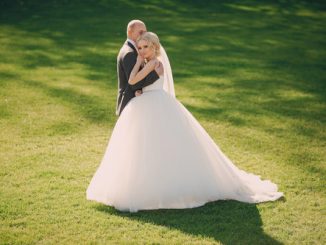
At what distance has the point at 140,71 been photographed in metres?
6.03

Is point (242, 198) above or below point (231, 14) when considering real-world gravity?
below

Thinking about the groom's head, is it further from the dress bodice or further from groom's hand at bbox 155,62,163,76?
the dress bodice

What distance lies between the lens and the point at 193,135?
20.1ft

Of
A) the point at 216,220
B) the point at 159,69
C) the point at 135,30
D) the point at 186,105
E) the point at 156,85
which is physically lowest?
the point at 216,220

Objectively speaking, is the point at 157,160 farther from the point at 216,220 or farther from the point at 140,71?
the point at 140,71

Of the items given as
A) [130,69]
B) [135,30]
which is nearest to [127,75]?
[130,69]

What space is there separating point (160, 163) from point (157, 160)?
6 centimetres

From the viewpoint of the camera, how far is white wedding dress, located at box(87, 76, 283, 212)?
19.4 ft

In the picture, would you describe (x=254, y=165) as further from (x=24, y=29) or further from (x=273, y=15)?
(x=273, y=15)

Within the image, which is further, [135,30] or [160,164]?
[135,30]

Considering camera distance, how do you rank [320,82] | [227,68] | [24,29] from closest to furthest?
[320,82] < [227,68] < [24,29]

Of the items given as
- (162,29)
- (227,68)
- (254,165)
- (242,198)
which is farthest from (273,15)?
(242,198)

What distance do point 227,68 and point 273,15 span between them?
10566 millimetres

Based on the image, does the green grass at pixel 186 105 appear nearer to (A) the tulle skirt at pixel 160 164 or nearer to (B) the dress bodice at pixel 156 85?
(A) the tulle skirt at pixel 160 164
